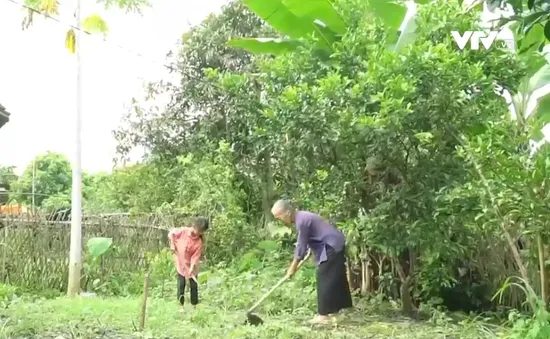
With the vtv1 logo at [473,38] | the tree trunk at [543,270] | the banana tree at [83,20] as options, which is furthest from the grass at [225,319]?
the banana tree at [83,20]

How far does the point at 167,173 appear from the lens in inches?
532

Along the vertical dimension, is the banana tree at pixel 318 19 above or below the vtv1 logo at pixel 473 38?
above

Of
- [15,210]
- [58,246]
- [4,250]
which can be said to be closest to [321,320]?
[58,246]

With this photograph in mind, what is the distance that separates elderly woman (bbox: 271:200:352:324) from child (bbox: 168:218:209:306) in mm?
1750

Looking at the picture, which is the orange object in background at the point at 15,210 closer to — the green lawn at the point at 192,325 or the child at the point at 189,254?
the green lawn at the point at 192,325

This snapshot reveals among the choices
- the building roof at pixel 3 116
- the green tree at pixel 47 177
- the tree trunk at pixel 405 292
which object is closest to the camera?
the tree trunk at pixel 405 292

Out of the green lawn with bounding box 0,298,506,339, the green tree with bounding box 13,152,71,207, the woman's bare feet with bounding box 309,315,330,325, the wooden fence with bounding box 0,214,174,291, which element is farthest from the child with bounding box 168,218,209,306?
the green tree with bounding box 13,152,71,207

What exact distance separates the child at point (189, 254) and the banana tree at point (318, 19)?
7.93 feet

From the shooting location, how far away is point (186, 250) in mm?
Result: 7805

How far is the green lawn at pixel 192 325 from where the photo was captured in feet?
17.8

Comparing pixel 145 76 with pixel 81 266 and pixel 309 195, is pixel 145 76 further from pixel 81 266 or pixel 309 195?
pixel 309 195

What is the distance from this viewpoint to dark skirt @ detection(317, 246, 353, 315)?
6.38m

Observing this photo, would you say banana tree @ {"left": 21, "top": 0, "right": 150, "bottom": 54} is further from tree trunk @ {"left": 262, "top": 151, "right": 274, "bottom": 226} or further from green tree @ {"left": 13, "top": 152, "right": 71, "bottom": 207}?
green tree @ {"left": 13, "top": 152, "right": 71, "bottom": 207}

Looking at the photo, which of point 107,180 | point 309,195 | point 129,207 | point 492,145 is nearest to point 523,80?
point 492,145
